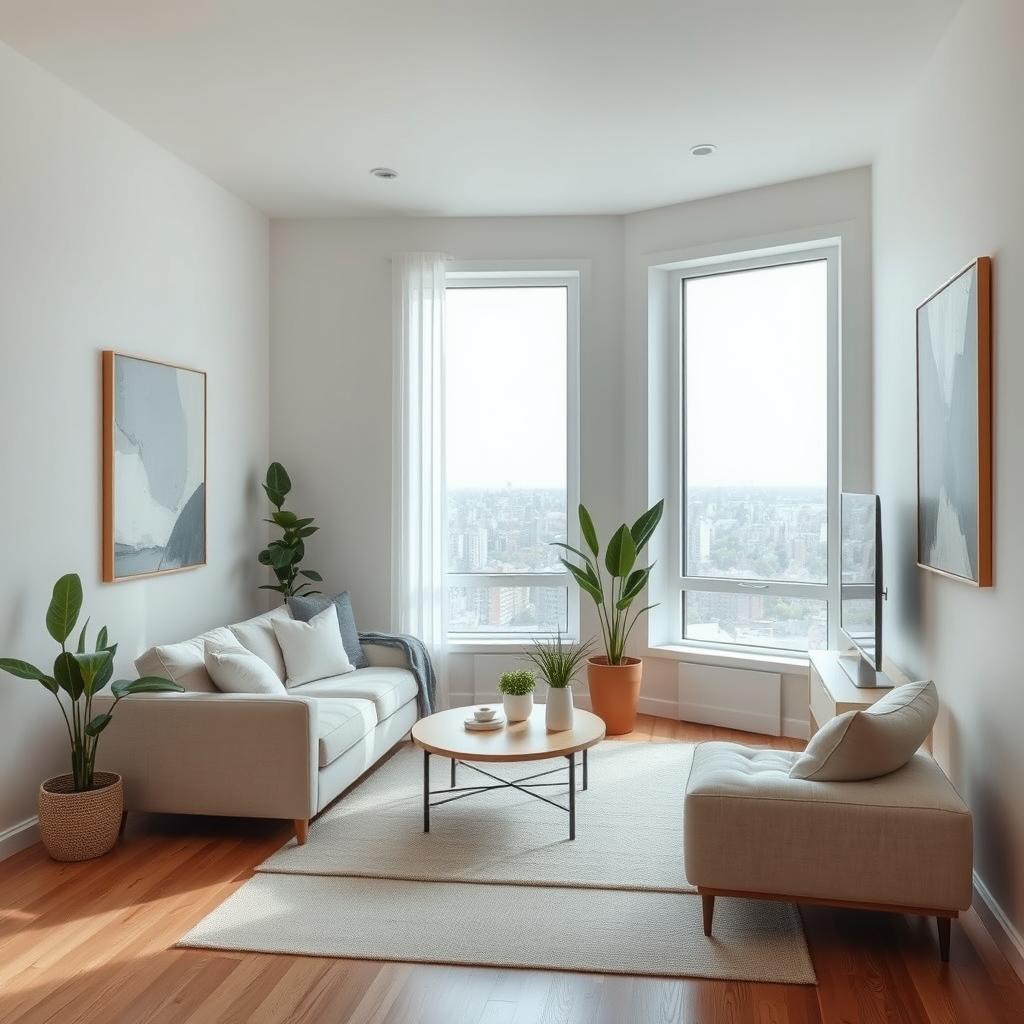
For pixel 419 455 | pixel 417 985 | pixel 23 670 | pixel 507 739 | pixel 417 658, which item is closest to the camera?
pixel 417 985

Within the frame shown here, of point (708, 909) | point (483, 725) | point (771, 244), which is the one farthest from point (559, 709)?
point (771, 244)

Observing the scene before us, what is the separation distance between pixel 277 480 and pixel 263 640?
121 cm

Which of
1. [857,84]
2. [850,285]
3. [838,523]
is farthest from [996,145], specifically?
[838,523]

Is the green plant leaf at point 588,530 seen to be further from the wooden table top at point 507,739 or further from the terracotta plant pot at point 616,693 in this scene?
the wooden table top at point 507,739

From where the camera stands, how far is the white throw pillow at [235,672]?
372 centimetres

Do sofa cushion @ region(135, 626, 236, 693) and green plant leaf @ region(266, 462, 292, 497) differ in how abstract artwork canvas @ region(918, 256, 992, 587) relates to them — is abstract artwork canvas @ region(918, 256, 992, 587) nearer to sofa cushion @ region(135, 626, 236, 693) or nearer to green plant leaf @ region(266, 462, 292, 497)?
sofa cushion @ region(135, 626, 236, 693)

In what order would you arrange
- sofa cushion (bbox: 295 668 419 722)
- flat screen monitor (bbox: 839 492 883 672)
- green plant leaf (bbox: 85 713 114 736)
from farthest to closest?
sofa cushion (bbox: 295 668 419 722), flat screen monitor (bbox: 839 492 883 672), green plant leaf (bbox: 85 713 114 736)

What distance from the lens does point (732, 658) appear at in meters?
5.12

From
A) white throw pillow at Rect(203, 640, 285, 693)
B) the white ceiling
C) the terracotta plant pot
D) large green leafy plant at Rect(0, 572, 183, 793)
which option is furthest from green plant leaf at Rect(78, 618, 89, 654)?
the terracotta plant pot

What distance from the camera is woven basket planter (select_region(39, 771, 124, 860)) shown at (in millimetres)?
3295

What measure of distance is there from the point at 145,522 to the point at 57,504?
568 millimetres

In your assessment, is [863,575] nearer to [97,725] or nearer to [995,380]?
[995,380]

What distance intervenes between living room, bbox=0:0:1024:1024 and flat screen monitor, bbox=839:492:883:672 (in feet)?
0.11

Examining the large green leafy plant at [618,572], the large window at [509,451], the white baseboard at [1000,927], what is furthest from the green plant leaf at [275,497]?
the white baseboard at [1000,927]
